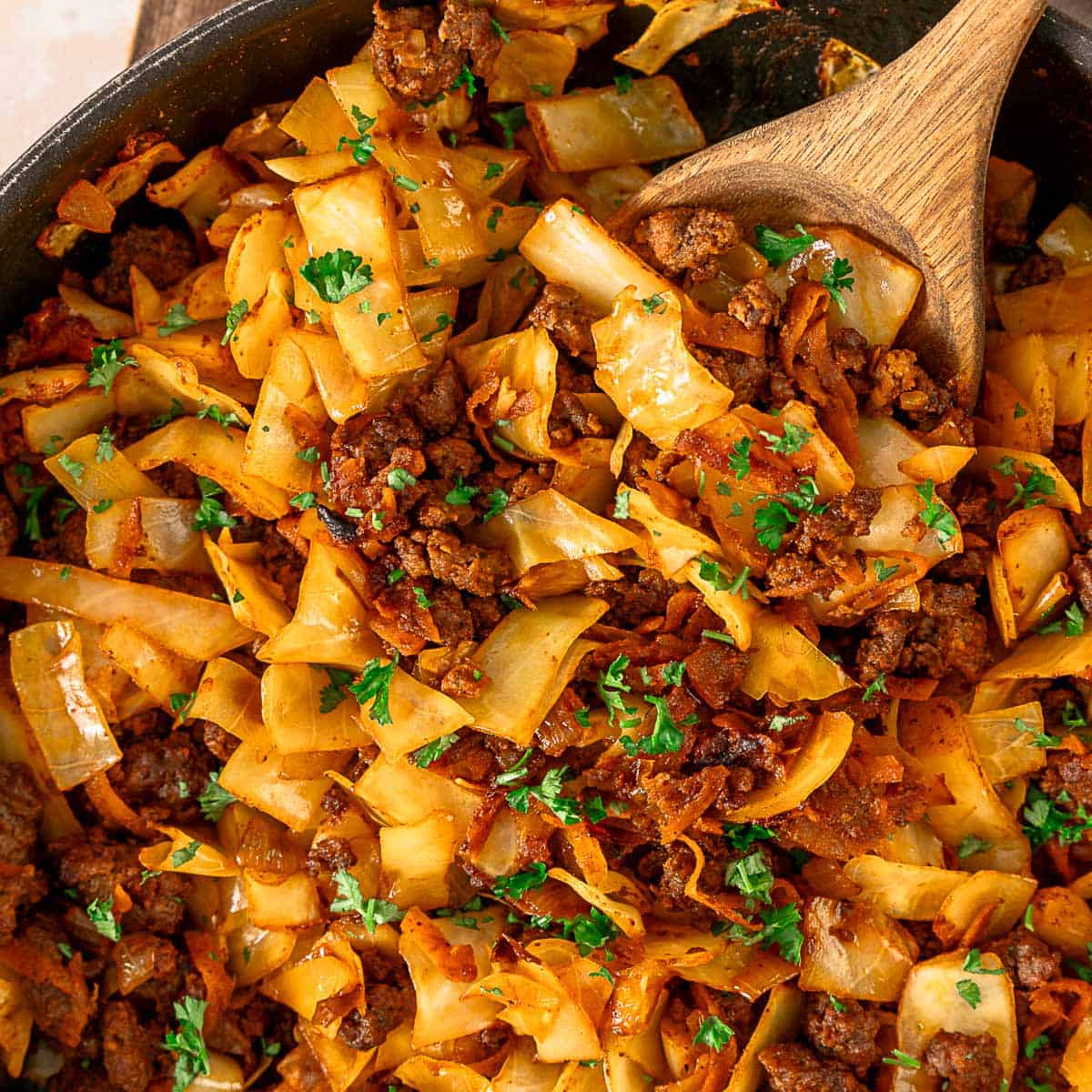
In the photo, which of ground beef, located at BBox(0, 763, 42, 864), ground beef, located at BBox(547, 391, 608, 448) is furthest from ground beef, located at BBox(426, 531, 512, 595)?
ground beef, located at BBox(0, 763, 42, 864)

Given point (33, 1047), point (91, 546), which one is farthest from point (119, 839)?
point (91, 546)

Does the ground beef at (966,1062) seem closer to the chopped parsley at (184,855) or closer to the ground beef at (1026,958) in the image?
the ground beef at (1026,958)

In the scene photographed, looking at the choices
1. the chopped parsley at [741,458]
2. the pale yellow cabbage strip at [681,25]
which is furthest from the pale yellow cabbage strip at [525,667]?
the pale yellow cabbage strip at [681,25]

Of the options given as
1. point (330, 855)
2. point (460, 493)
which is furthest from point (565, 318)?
point (330, 855)

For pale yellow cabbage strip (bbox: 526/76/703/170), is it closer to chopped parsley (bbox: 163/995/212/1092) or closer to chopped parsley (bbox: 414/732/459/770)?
chopped parsley (bbox: 414/732/459/770)

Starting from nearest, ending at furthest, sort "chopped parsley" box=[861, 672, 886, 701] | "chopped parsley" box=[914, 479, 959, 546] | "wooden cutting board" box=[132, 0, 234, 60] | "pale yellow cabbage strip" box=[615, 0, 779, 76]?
"chopped parsley" box=[914, 479, 959, 546] < "chopped parsley" box=[861, 672, 886, 701] < "pale yellow cabbage strip" box=[615, 0, 779, 76] < "wooden cutting board" box=[132, 0, 234, 60]

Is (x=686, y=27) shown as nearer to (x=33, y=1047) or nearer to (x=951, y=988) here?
(x=951, y=988)
